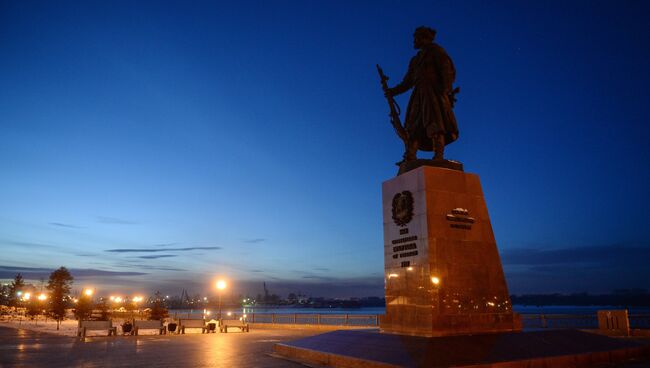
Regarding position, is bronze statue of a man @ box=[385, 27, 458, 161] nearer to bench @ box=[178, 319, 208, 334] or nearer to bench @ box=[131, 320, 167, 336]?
bench @ box=[131, 320, 167, 336]

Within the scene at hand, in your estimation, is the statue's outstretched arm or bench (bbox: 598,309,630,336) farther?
bench (bbox: 598,309,630,336)

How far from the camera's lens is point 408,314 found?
11156 mm

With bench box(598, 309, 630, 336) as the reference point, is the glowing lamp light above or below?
above

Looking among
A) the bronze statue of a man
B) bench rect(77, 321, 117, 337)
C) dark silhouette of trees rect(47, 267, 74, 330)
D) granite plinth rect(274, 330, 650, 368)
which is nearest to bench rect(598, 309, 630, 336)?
granite plinth rect(274, 330, 650, 368)

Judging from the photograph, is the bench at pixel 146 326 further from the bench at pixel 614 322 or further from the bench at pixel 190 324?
the bench at pixel 614 322

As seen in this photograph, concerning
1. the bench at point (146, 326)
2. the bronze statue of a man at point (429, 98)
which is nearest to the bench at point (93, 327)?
the bench at point (146, 326)

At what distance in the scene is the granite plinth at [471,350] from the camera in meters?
8.57

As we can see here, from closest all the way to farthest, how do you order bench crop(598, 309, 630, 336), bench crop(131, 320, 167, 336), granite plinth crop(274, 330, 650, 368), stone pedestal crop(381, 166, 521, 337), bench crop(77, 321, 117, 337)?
1. granite plinth crop(274, 330, 650, 368)
2. stone pedestal crop(381, 166, 521, 337)
3. bench crop(598, 309, 630, 336)
4. bench crop(77, 321, 117, 337)
5. bench crop(131, 320, 167, 336)

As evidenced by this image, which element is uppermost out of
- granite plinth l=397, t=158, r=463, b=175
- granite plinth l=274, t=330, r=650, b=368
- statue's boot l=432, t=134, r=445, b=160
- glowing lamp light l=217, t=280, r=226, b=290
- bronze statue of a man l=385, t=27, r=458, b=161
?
bronze statue of a man l=385, t=27, r=458, b=161

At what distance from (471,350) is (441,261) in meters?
2.60

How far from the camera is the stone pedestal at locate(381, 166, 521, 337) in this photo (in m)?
10.9

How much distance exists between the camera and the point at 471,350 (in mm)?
9039

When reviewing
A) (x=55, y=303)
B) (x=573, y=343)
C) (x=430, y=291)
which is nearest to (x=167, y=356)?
(x=430, y=291)

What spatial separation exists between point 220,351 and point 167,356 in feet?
5.72
